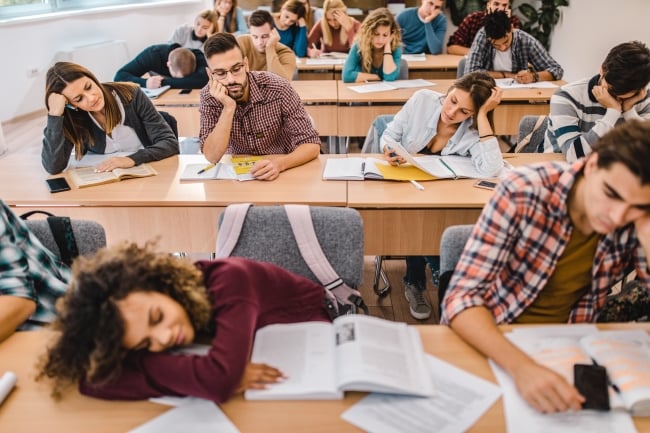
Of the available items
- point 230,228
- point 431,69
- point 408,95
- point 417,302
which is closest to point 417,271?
point 417,302

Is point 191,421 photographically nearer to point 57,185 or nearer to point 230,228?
point 230,228

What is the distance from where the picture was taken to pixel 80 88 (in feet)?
7.32

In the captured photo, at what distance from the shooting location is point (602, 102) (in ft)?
7.79

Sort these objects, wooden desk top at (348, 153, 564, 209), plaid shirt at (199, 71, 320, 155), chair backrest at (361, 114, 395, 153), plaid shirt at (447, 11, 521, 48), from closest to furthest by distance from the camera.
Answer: wooden desk top at (348, 153, 564, 209) < plaid shirt at (199, 71, 320, 155) < chair backrest at (361, 114, 395, 153) < plaid shirt at (447, 11, 521, 48)

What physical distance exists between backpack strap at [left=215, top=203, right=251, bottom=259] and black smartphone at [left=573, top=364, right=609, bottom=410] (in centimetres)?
89

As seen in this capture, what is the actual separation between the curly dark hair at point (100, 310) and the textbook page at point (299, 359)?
164 millimetres

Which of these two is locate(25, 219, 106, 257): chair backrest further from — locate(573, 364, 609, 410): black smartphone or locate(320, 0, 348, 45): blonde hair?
locate(320, 0, 348, 45): blonde hair

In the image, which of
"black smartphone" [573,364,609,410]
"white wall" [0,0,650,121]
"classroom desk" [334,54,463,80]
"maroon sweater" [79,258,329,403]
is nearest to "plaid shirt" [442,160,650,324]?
"black smartphone" [573,364,609,410]

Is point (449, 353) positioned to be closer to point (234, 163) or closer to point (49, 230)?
point (49, 230)

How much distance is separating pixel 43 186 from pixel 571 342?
1982 millimetres

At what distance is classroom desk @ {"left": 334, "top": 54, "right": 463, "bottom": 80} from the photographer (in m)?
4.51

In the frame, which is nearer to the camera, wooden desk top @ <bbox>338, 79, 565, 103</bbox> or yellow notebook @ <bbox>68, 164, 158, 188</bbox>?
yellow notebook @ <bbox>68, 164, 158, 188</bbox>

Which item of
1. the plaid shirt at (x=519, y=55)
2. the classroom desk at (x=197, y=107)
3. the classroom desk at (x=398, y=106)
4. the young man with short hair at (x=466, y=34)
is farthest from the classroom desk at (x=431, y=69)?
the classroom desk at (x=197, y=107)

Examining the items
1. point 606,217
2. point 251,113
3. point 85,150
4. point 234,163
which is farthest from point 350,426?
point 85,150
